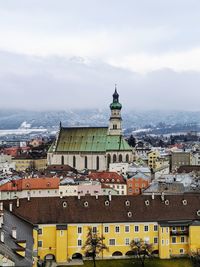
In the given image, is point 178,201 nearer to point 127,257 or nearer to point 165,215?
point 165,215

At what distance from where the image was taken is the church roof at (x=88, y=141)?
134m

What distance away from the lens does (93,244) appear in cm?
5894

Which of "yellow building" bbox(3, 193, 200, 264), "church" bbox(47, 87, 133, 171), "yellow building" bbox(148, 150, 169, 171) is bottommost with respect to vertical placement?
"yellow building" bbox(3, 193, 200, 264)

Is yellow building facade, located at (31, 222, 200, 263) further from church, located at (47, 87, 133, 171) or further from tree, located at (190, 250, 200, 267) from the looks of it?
church, located at (47, 87, 133, 171)

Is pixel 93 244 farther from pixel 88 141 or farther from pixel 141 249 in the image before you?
pixel 88 141

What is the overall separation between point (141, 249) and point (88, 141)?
78071 millimetres

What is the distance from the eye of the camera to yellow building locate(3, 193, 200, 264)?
2360 inches

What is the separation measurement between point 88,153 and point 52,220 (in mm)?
75236

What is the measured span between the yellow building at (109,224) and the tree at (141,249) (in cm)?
95

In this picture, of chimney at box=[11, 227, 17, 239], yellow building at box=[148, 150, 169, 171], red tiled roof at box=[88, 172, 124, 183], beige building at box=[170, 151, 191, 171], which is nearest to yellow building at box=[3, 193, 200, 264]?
chimney at box=[11, 227, 17, 239]

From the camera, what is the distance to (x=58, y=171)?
114m

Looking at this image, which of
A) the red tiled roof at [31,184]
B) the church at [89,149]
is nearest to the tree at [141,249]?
the red tiled roof at [31,184]

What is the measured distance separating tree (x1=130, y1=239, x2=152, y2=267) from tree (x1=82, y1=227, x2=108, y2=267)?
2.76 meters

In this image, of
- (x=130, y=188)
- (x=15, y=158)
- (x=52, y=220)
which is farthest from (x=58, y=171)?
(x=52, y=220)
